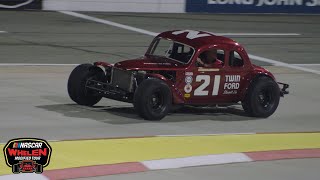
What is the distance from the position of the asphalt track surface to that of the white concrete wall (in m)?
0.52

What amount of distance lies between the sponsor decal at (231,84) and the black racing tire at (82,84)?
2118 mm

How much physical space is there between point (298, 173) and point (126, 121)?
351 centimetres

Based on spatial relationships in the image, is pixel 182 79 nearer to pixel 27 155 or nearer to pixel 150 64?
pixel 150 64

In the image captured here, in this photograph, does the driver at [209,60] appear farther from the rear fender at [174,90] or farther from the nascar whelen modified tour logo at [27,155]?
the nascar whelen modified tour logo at [27,155]

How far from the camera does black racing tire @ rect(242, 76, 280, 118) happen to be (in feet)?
43.0

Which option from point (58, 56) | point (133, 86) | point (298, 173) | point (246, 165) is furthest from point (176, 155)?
point (58, 56)

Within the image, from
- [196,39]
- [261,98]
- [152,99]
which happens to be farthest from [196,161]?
[261,98]

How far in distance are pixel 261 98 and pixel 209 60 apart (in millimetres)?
1194

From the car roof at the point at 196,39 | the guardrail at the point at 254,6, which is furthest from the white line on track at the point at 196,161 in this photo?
the guardrail at the point at 254,6

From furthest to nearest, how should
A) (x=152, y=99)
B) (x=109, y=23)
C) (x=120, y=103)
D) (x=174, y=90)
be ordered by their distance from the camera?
1. (x=109, y=23)
2. (x=120, y=103)
3. (x=174, y=90)
4. (x=152, y=99)

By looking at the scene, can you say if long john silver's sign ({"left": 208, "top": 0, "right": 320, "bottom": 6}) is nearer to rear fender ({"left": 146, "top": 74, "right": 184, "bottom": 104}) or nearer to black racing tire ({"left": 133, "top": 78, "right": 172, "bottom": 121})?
rear fender ({"left": 146, "top": 74, "right": 184, "bottom": 104})

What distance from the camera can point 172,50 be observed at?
13.0 metres

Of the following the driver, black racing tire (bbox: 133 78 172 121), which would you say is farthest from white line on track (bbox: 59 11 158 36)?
black racing tire (bbox: 133 78 172 121)

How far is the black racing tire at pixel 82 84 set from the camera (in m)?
13.0
